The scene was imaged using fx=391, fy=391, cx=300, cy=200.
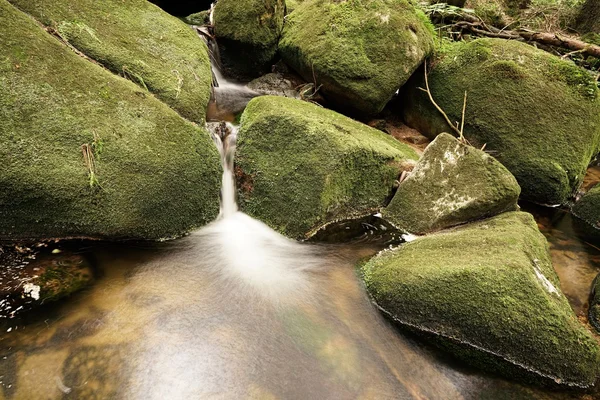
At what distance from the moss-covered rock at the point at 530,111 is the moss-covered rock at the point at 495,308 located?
282 centimetres

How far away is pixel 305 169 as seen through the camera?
481cm

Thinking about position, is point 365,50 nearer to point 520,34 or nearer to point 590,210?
point 590,210

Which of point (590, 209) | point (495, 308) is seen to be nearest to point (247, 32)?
point (495, 308)

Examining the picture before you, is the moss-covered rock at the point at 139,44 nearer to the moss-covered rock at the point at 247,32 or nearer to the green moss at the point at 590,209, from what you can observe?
the moss-covered rock at the point at 247,32

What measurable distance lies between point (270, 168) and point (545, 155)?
439cm

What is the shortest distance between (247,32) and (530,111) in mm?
5101

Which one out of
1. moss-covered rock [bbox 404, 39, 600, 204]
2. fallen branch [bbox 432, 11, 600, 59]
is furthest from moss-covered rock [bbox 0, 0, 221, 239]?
fallen branch [bbox 432, 11, 600, 59]

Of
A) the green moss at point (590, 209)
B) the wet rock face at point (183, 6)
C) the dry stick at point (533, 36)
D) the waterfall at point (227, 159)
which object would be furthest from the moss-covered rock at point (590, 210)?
the wet rock face at point (183, 6)

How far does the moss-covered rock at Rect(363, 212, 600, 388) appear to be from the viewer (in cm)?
319

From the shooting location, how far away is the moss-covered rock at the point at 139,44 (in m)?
4.87

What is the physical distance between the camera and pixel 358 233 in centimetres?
500

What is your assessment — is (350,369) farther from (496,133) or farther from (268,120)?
(496,133)

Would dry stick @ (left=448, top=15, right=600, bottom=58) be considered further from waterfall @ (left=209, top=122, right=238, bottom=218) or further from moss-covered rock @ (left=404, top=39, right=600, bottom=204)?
waterfall @ (left=209, top=122, right=238, bottom=218)

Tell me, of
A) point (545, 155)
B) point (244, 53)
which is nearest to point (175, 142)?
point (244, 53)
